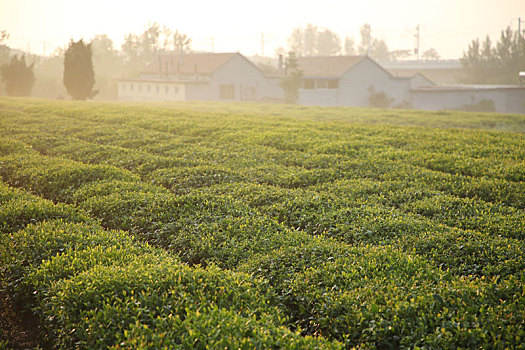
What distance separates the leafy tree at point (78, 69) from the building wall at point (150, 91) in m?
12.9

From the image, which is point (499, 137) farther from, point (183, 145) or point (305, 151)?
point (183, 145)

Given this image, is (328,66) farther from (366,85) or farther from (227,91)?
(227,91)

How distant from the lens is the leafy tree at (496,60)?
7531 cm

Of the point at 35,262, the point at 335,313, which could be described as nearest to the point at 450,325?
the point at 335,313

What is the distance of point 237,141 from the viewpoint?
Answer: 15.8 meters

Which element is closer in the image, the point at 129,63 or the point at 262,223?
the point at 262,223

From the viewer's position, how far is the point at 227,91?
55.5 m

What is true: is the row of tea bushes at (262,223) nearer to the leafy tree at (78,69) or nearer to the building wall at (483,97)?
the leafy tree at (78,69)

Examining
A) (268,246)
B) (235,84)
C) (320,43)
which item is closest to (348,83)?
(235,84)

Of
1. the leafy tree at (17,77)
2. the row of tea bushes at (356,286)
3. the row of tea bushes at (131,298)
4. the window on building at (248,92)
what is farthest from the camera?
the window on building at (248,92)

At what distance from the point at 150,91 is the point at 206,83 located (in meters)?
8.11

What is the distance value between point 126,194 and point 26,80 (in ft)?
134

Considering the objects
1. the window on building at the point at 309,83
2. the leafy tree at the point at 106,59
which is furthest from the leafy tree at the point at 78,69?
the leafy tree at the point at 106,59

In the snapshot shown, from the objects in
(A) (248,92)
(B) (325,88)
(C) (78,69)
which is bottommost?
Answer: (A) (248,92)
